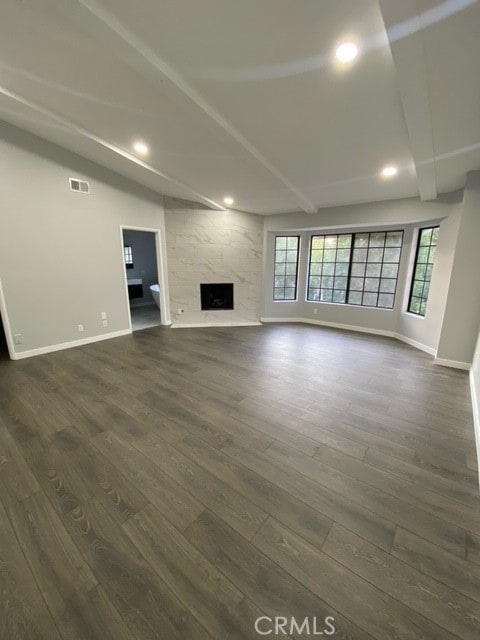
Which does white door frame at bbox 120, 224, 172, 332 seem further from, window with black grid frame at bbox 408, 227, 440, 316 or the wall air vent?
window with black grid frame at bbox 408, 227, 440, 316

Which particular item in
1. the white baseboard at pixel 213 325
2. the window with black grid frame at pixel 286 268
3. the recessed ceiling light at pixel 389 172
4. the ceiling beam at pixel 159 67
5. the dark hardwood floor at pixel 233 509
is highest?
the ceiling beam at pixel 159 67

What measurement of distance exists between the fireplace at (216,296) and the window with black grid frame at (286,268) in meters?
1.21

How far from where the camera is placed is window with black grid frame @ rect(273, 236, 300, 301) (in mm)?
6207

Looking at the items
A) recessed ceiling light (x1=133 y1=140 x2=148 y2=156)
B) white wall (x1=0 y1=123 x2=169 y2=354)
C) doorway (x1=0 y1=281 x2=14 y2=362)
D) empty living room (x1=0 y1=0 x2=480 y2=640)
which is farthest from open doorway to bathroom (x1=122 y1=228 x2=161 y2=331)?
recessed ceiling light (x1=133 y1=140 x2=148 y2=156)

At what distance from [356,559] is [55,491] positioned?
1.85 metres

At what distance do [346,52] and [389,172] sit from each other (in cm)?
217

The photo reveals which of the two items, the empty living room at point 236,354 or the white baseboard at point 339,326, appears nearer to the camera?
the empty living room at point 236,354

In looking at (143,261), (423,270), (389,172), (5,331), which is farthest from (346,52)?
(143,261)

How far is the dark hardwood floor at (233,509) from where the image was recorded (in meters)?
1.10

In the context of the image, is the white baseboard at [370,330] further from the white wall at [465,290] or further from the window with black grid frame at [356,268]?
the window with black grid frame at [356,268]

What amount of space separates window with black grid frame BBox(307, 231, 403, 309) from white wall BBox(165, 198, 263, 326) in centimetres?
147

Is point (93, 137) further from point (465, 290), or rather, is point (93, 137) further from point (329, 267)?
point (465, 290)

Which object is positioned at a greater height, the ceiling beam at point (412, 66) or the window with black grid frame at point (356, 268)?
the ceiling beam at point (412, 66)

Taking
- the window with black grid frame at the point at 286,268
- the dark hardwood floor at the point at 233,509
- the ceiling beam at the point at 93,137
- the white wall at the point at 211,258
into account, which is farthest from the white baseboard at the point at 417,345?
the ceiling beam at the point at 93,137
